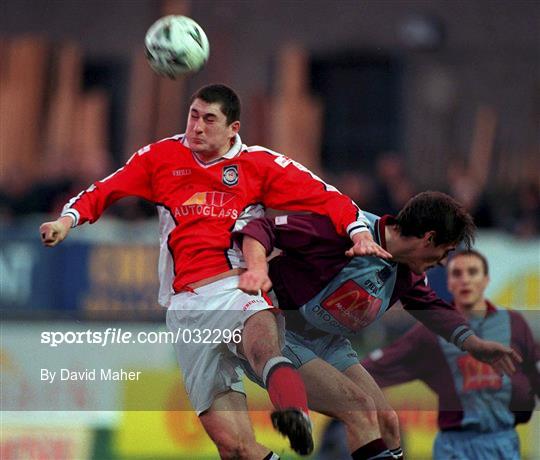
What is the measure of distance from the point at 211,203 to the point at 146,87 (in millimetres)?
9670

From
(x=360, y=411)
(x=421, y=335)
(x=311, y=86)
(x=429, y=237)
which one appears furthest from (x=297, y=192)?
(x=311, y=86)

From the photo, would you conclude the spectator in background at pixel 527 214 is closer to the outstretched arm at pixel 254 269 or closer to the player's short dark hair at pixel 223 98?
the player's short dark hair at pixel 223 98

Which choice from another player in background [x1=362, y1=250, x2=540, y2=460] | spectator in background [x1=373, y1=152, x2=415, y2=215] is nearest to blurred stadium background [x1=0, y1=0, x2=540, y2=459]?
spectator in background [x1=373, y1=152, x2=415, y2=215]

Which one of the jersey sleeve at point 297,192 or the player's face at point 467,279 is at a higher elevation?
the jersey sleeve at point 297,192

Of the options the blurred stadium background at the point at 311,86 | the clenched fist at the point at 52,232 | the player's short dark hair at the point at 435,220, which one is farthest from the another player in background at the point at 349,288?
the blurred stadium background at the point at 311,86

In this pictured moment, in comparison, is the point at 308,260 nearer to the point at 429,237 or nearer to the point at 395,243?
the point at 395,243

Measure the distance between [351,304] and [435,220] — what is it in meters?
0.66

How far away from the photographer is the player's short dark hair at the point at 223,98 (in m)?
7.15

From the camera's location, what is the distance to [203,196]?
7.15 metres

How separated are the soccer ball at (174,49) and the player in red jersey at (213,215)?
0.37 meters

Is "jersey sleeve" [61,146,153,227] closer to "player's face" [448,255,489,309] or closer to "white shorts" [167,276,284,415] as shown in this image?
"white shorts" [167,276,284,415]

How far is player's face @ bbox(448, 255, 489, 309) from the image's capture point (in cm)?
823

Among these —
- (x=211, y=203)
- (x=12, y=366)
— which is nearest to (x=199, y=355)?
(x=211, y=203)

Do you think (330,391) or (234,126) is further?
(234,126)
